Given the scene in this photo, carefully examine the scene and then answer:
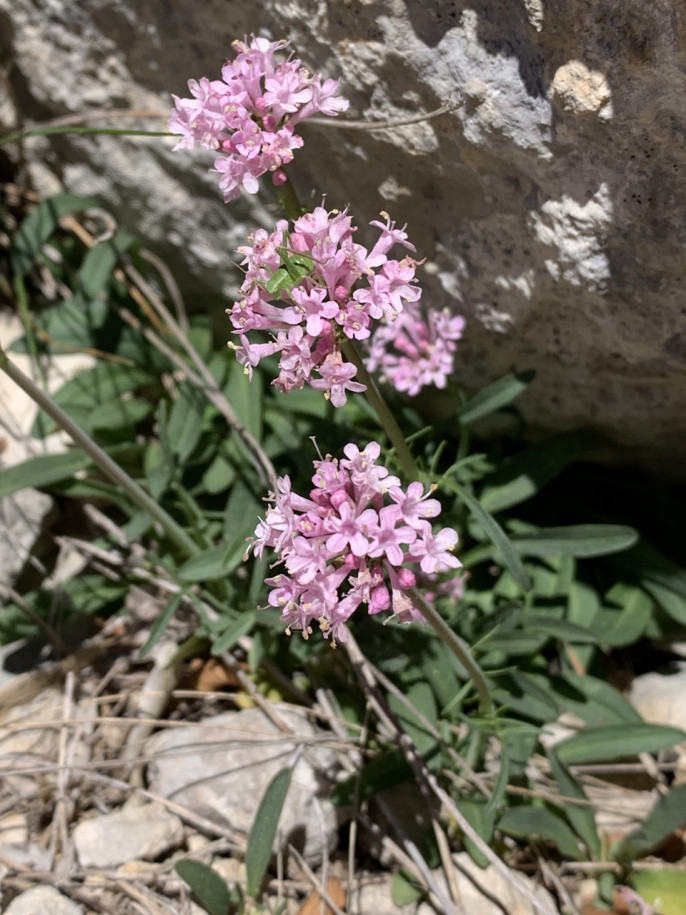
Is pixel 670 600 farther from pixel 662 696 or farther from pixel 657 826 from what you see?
pixel 657 826

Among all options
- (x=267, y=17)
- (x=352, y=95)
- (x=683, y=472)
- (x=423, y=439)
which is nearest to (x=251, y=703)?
(x=423, y=439)

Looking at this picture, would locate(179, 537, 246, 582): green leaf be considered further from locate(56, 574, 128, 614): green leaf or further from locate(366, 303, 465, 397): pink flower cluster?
locate(366, 303, 465, 397): pink flower cluster

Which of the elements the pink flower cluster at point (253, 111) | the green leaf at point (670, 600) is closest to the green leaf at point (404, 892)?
the green leaf at point (670, 600)

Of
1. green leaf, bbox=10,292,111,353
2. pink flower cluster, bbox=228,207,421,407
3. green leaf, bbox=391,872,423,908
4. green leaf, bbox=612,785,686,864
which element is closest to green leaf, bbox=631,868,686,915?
green leaf, bbox=612,785,686,864

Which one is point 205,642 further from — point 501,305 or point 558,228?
point 558,228

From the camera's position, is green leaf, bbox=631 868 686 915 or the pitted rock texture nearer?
the pitted rock texture

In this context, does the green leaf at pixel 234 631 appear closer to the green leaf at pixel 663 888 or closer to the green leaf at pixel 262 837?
the green leaf at pixel 262 837

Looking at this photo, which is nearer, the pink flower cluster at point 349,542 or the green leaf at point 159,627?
the pink flower cluster at point 349,542
